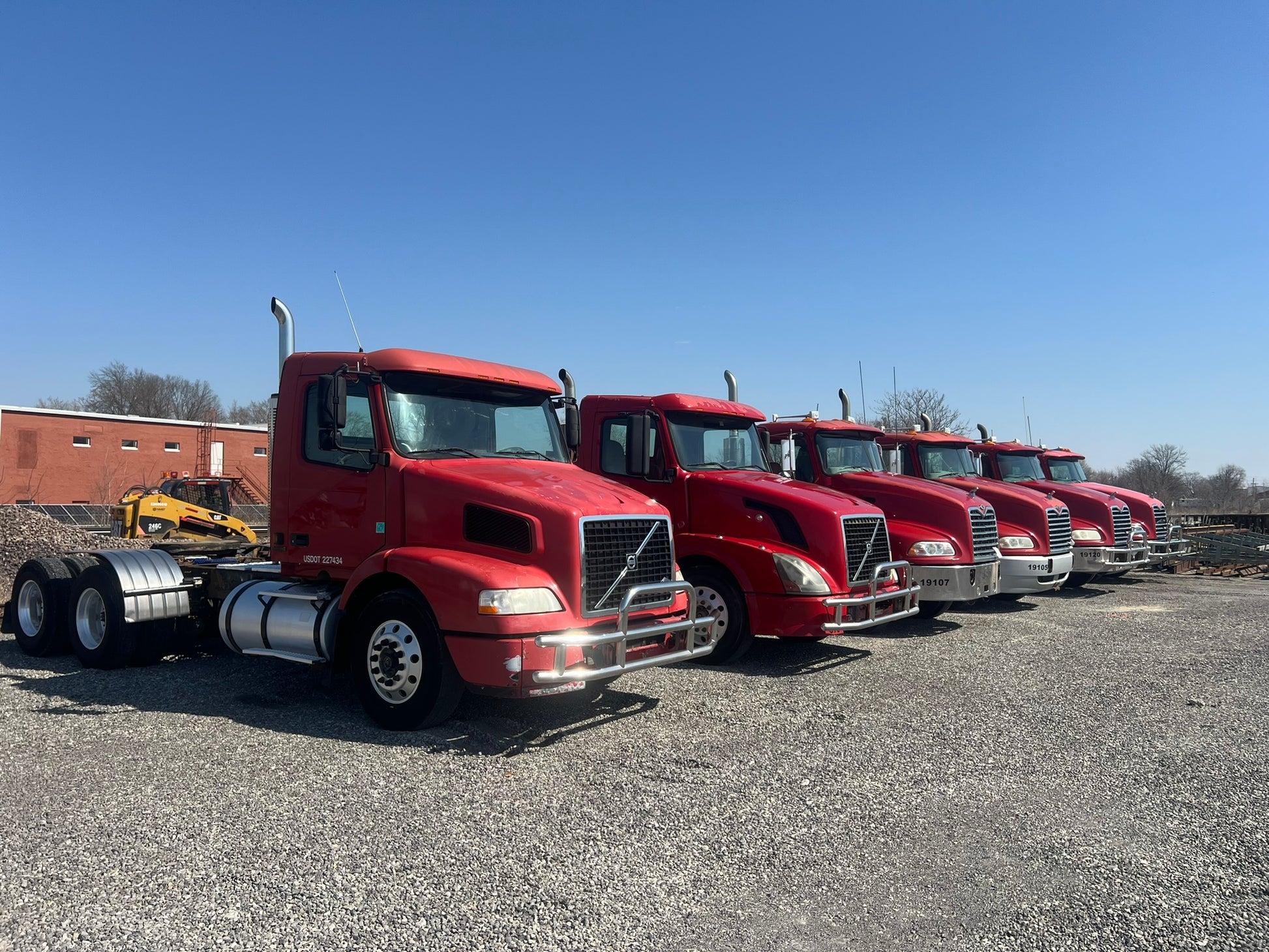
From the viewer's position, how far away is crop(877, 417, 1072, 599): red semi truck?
12.4 metres

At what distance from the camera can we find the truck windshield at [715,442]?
925 cm

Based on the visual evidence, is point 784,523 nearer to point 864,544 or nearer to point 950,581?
point 864,544

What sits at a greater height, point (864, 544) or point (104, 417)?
point (104, 417)

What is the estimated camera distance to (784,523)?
8.60 metres

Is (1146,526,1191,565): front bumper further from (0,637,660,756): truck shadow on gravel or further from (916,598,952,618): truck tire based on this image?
(0,637,660,756): truck shadow on gravel

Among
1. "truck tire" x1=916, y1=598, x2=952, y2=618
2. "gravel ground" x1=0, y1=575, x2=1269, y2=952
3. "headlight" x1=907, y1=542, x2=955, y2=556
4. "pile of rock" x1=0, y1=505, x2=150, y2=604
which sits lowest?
"gravel ground" x1=0, y1=575, x2=1269, y2=952

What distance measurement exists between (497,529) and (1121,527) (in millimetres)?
12696

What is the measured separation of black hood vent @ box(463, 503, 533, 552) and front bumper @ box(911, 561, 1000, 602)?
A: 570cm

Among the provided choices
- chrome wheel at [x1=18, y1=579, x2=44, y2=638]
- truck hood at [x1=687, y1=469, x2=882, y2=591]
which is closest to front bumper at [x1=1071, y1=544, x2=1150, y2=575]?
truck hood at [x1=687, y1=469, x2=882, y2=591]

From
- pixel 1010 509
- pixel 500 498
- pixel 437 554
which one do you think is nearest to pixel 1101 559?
pixel 1010 509

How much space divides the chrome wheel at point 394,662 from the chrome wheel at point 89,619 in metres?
3.87

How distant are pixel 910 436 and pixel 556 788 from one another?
9.99 meters

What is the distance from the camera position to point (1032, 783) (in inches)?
208

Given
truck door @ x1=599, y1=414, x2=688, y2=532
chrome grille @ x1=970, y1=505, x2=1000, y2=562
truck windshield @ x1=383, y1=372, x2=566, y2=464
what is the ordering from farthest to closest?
chrome grille @ x1=970, y1=505, x2=1000, y2=562 → truck door @ x1=599, y1=414, x2=688, y2=532 → truck windshield @ x1=383, y1=372, x2=566, y2=464
